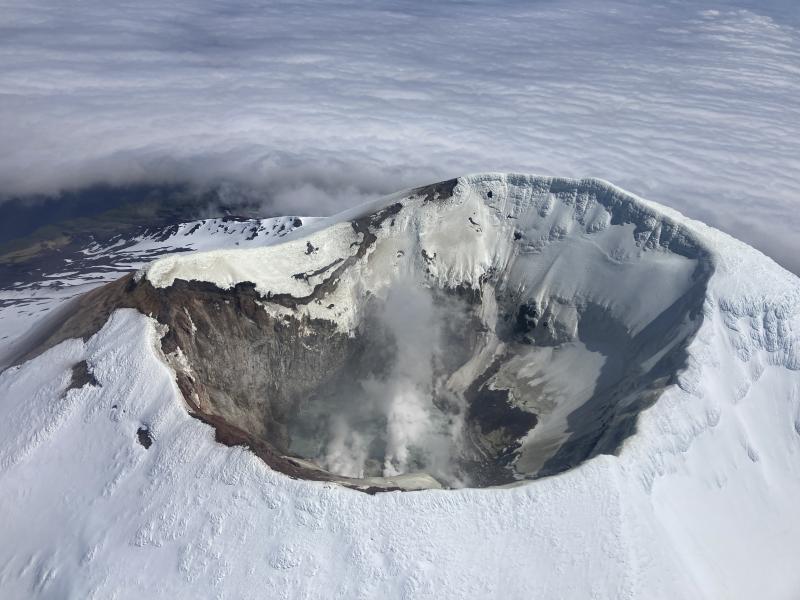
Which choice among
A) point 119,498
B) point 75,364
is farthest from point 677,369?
point 75,364

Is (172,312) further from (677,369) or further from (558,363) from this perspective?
(677,369)

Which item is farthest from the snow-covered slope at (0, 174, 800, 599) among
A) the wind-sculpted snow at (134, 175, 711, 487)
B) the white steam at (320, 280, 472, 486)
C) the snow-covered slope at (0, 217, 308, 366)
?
the snow-covered slope at (0, 217, 308, 366)

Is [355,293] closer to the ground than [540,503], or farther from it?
closer to the ground

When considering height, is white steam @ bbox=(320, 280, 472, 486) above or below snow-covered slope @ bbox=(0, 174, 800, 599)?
below

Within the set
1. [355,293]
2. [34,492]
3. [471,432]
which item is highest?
[34,492]

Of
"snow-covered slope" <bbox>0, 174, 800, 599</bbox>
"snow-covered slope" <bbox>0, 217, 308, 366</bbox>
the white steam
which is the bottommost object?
"snow-covered slope" <bbox>0, 217, 308, 366</bbox>

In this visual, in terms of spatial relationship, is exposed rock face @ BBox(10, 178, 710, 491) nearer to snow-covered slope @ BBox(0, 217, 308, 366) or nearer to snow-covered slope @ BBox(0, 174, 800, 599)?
snow-covered slope @ BBox(0, 174, 800, 599)
